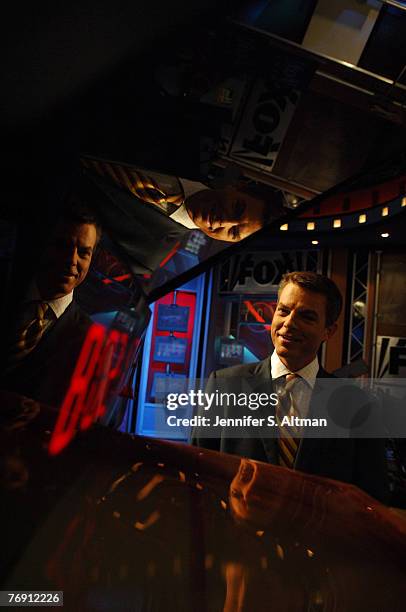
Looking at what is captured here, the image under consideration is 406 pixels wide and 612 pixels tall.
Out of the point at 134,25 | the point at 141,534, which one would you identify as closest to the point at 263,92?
the point at 134,25

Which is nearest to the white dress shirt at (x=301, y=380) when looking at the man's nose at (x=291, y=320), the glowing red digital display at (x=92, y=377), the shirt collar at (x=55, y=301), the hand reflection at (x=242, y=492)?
the man's nose at (x=291, y=320)

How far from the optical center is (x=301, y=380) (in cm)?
110

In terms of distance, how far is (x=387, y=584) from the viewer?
1.36 feet

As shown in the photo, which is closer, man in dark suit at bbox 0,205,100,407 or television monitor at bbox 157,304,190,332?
man in dark suit at bbox 0,205,100,407

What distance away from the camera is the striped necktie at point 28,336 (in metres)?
1.03

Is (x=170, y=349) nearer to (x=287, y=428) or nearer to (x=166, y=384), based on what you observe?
(x=166, y=384)

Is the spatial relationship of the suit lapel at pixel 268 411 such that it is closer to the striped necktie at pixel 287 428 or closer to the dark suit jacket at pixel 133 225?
the striped necktie at pixel 287 428

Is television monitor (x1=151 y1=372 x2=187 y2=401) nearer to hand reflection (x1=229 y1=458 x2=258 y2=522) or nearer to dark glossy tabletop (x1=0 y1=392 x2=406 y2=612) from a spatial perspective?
hand reflection (x1=229 y1=458 x2=258 y2=522)

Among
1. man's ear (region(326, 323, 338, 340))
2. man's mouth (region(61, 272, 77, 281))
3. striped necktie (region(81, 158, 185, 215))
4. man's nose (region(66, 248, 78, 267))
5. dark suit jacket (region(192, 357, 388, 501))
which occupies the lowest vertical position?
dark suit jacket (region(192, 357, 388, 501))

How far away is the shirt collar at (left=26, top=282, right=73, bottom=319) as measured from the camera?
1.07 m

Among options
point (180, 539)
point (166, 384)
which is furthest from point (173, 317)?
point (180, 539)

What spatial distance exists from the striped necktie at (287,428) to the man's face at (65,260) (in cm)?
60

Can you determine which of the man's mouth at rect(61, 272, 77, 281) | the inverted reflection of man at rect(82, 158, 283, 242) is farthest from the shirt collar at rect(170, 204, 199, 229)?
the man's mouth at rect(61, 272, 77, 281)

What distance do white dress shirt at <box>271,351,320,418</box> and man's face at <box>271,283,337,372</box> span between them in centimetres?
1
